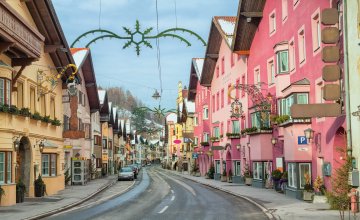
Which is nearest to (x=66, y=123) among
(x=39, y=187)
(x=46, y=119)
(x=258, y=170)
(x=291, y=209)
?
(x=46, y=119)

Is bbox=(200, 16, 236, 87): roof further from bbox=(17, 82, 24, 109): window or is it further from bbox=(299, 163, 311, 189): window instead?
bbox=(17, 82, 24, 109): window

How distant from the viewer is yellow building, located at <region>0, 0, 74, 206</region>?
2431 centimetres

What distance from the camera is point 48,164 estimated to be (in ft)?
112

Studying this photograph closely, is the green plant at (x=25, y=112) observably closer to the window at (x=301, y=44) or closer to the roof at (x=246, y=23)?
the window at (x=301, y=44)

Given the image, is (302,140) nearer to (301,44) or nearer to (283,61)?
(301,44)

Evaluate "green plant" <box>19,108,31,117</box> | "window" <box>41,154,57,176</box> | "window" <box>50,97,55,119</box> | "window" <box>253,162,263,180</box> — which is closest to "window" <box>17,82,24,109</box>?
"green plant" <box>19,108,31,117</box>

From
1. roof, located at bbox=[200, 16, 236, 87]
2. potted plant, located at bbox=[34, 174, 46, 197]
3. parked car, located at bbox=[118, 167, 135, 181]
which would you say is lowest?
parked car, located at bbox=[118, 167, 135, 181]

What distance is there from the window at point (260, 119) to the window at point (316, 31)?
9.47m

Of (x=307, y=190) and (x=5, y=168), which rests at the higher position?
(x=5, y=168)

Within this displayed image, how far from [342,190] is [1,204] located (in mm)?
15710

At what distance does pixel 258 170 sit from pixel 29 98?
57.4 ft

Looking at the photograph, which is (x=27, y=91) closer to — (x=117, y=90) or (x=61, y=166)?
(x=61, y=166)

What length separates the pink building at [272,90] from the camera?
26578 millimetres

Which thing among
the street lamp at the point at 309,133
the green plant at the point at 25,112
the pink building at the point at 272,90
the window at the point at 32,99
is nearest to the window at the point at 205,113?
the pink building at the point at 272,90
